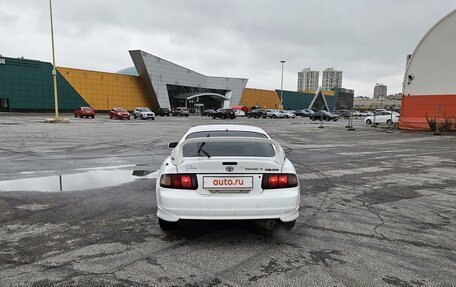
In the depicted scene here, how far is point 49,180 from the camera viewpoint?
7.39 metres

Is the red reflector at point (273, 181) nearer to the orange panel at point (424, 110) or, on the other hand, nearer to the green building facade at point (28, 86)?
the orange panel at point (424, 110)

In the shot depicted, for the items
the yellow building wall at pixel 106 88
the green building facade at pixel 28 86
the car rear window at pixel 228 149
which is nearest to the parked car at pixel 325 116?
the yellow building wall at pixel 106 88

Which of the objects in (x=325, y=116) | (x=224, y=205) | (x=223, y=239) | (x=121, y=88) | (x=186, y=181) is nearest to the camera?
(x=224, y=205)

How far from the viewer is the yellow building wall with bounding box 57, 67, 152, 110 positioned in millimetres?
59281

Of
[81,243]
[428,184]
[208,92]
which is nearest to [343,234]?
[81,243]

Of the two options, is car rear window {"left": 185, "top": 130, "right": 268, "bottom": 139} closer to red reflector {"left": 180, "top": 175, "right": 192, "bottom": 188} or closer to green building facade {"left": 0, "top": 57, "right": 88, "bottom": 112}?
red reflector {"left": 180, "top": 175, "right": 192, "bottom": 188}

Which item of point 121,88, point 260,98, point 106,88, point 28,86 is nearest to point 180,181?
point 28,86

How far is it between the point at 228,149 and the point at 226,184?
66cm

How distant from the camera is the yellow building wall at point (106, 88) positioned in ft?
194

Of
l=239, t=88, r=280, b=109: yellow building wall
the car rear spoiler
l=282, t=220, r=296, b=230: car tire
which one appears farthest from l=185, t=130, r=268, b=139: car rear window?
l=239, t=88, r=280, b=109: yellow building wall

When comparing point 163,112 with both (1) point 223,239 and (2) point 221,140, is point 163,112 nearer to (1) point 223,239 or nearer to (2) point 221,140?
(2) point 221,140

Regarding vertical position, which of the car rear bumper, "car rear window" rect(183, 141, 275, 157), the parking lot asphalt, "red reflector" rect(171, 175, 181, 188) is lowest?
the parking lot asphalt

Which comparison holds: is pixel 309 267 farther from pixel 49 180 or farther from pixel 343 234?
pixel 49 180

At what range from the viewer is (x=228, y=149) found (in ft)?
14.5
